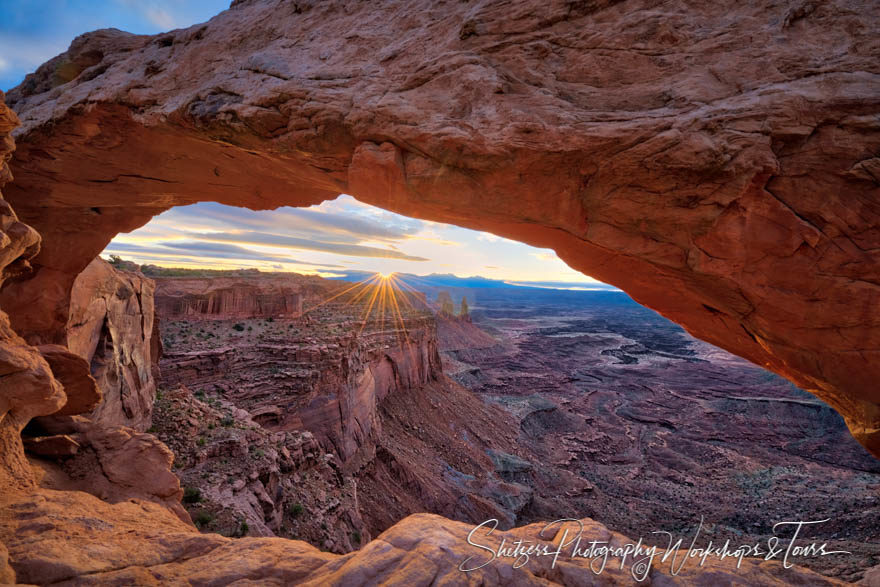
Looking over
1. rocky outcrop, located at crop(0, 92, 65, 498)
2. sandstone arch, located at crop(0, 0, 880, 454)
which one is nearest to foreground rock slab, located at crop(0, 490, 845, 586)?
rocky outcrop, located at crop(0, 92, 65, 498)

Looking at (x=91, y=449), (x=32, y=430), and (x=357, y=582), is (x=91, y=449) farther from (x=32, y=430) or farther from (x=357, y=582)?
(x=357, y=582)

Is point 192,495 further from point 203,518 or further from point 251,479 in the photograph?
point 251,479

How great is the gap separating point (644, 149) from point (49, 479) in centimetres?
771

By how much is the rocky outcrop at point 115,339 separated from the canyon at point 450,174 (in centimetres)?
21

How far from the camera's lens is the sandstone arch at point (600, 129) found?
3.89 metres

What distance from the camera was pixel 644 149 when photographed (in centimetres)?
407

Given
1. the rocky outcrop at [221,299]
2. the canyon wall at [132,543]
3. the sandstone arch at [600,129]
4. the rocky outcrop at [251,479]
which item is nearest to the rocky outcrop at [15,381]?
the canyon wall at [132,543]

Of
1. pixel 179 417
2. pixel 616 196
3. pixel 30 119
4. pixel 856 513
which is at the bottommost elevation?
pixel 856 513

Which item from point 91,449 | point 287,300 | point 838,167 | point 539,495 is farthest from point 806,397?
point 91,449

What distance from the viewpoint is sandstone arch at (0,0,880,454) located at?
12.8ft

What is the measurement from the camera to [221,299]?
81.5ft

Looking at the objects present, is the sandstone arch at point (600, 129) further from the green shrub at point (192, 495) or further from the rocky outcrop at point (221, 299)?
the rocky outcrop at point (221, 299)

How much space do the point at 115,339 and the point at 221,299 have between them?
17.5m

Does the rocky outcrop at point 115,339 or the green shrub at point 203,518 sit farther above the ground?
the rocky outcrop at point 115,339
